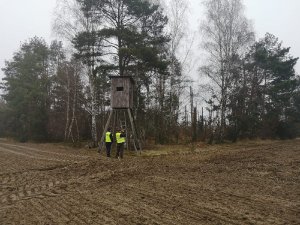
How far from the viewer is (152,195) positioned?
9.37 m

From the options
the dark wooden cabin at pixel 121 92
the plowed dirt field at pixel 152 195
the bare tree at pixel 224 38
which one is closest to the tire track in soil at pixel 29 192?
the plowed dirt field at pixel 152 195

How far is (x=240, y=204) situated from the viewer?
8.17 meters

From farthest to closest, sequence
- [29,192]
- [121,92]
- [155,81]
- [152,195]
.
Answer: [155,81] → [121,92] → [29,192] → [152,195]

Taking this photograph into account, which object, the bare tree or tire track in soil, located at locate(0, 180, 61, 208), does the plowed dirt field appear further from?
the bare tree

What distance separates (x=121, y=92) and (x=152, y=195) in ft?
48.7

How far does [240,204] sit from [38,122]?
1522 inches

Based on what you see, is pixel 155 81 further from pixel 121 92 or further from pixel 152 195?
pixel 152 195

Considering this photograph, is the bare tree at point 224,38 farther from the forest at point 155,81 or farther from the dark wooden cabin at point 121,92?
the dark wooden cabin at point 121,92

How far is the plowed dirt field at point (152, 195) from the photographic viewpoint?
7238 mm

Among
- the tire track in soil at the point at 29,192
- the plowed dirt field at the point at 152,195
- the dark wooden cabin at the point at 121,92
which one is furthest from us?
the dark wooden cabin at the point at 121,92

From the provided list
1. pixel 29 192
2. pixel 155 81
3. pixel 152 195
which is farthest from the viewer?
pixel 155 81

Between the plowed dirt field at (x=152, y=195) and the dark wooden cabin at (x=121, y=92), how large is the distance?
902cm

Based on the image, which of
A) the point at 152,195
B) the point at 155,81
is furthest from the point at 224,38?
the point at 152,195

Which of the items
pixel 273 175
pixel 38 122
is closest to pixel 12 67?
pixel 38 122
